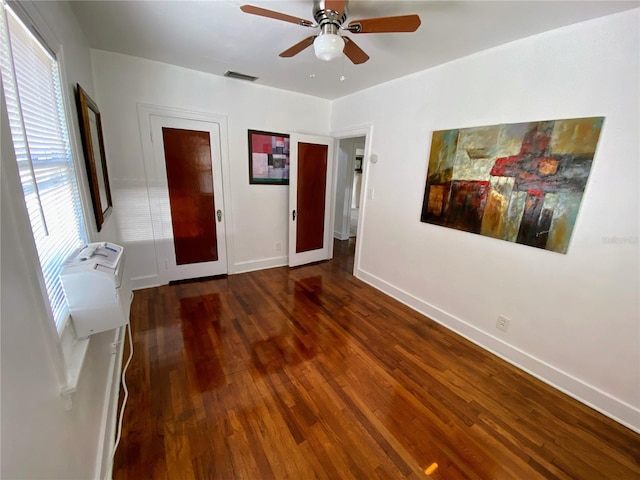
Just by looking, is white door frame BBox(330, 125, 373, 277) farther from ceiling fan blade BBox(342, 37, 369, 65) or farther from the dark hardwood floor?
ceiling fan blade BBox(342, 37, 369, 65)

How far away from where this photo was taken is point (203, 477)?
4.24 ft

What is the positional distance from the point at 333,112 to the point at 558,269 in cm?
326

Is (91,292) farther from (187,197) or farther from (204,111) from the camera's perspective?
(204,111)

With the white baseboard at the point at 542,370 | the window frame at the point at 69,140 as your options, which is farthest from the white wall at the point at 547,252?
the window frame at the point at 69,140

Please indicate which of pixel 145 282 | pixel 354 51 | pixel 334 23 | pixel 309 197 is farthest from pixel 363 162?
pixel 145 282

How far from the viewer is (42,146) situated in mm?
1114

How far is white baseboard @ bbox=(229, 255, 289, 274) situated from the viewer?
3699 mm

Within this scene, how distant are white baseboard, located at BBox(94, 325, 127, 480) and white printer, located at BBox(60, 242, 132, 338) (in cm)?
56

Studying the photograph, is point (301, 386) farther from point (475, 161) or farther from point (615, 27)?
point (615, 27)

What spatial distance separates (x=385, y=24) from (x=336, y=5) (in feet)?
0.96

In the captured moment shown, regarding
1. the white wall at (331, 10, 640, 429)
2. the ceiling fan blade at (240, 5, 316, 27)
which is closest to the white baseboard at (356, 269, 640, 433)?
the white wall at (331, 10, 640, 429)

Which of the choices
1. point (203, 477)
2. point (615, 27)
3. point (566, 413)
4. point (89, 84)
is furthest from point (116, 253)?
point (615, 27)

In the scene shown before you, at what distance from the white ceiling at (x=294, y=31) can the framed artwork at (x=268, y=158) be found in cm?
82

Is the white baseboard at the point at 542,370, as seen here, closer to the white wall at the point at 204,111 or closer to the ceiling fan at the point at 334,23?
the white wall at the point at 204,111
